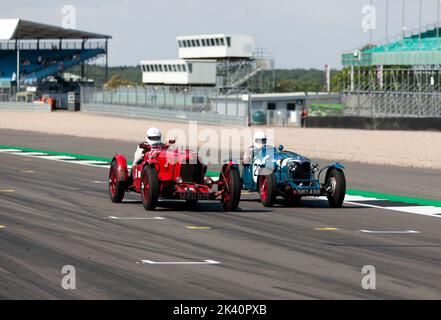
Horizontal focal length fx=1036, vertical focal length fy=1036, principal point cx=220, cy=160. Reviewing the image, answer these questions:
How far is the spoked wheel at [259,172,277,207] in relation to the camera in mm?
17203

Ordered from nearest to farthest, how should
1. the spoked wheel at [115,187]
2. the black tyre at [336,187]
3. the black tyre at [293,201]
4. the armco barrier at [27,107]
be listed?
the black tyre at [336,187], the spoked wheel at [115,187], the black tyre at [293,201], the armco barrier at [27,107]

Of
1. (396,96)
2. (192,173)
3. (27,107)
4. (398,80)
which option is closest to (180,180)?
(192,173)

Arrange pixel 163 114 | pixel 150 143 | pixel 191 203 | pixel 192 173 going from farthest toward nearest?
pixel 163 114
pixel 191 203
pixel 150 143
pixel 192 173

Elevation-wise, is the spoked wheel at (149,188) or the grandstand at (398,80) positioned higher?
the grandstand at (398,80)

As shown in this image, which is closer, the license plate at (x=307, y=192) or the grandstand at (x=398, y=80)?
the license plate at (x=307, y=192)

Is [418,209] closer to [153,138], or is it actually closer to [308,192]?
[308,192]

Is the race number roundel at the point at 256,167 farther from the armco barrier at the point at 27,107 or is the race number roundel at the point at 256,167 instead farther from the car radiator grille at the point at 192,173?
the armco barrier at the point at 27,107

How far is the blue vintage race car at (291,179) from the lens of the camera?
1734cm

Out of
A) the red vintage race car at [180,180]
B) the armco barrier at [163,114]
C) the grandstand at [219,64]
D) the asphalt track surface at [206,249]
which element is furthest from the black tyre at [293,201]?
the grandstand at [219,64]

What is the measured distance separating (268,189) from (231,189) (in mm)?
966

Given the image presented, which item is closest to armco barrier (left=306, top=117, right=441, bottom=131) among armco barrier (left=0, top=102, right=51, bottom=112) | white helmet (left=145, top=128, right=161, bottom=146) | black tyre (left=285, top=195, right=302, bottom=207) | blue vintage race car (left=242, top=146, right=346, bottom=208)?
armco barrier (left=0, top=102, right=51, bottom=112)

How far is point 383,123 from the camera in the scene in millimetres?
51219

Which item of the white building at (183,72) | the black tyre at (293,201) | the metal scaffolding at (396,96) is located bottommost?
the black tyre at (293,201)

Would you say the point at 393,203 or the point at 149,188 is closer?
the point at 149,188
